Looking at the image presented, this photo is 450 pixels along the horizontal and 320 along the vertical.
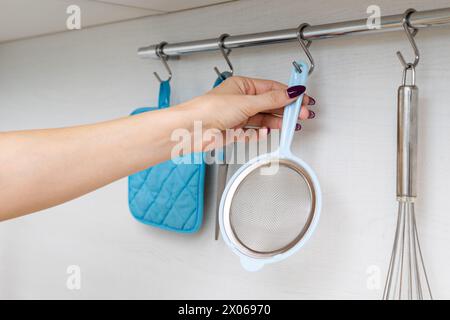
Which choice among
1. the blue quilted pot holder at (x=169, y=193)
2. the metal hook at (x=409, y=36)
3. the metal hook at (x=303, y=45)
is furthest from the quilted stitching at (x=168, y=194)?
the metal hook at (x=409, y=36)

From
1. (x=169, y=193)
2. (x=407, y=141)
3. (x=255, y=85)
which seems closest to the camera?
(x=407, y=141)

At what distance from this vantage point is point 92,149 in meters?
0.64

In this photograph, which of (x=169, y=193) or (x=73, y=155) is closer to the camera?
(x=73, y=155)

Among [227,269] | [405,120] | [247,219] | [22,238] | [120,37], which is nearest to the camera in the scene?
[405,120]

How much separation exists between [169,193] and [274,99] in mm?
259

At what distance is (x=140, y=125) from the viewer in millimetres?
641

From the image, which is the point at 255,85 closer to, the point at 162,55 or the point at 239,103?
the point at 239,103

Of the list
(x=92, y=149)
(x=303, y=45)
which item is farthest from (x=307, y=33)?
(x=92, y=149)

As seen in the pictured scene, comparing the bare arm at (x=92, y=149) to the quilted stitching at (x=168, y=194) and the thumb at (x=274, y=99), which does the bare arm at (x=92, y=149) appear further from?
the quilted stitching at (x=168, y=194)

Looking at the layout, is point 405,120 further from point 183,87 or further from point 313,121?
point 183,87

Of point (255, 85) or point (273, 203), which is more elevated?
point (255, 85)

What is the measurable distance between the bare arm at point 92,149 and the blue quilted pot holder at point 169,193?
6.1 inches
